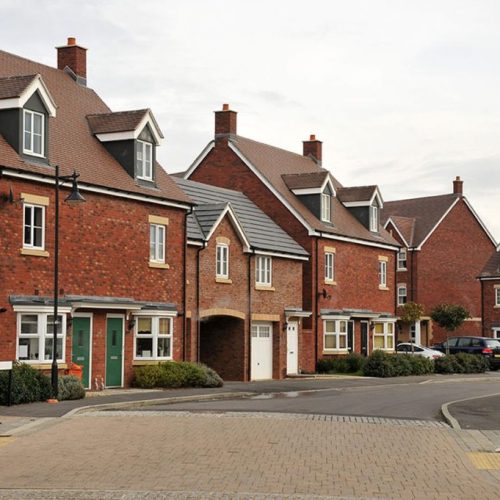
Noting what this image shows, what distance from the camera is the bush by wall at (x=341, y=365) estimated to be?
143 feet

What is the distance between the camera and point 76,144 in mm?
31469

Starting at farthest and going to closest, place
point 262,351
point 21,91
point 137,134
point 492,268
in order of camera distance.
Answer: point 492,268 < point 262,351 < point 137,134 < point 21,91

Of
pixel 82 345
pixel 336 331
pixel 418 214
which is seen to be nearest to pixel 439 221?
pixel 418 214

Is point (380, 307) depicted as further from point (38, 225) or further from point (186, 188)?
point (38, 225)

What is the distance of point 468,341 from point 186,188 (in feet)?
66.1

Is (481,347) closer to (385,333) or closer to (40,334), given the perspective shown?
(385,333)

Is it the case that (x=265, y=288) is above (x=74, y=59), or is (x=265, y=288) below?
below

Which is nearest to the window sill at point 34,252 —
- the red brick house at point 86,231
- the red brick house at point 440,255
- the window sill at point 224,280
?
the red brick house at point 86,231

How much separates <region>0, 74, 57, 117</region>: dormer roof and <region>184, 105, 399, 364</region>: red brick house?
58.3 ft

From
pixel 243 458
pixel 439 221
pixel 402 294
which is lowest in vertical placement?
pixel 243 458

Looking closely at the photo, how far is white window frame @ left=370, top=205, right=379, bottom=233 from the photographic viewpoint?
50.0 m

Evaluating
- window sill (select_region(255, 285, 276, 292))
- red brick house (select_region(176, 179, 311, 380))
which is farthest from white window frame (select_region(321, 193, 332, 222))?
window sill (select_region(255, 285, 276, 292))

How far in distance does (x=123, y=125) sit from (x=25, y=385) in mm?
11123

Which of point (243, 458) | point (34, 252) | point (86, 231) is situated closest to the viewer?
point (243, 458)
